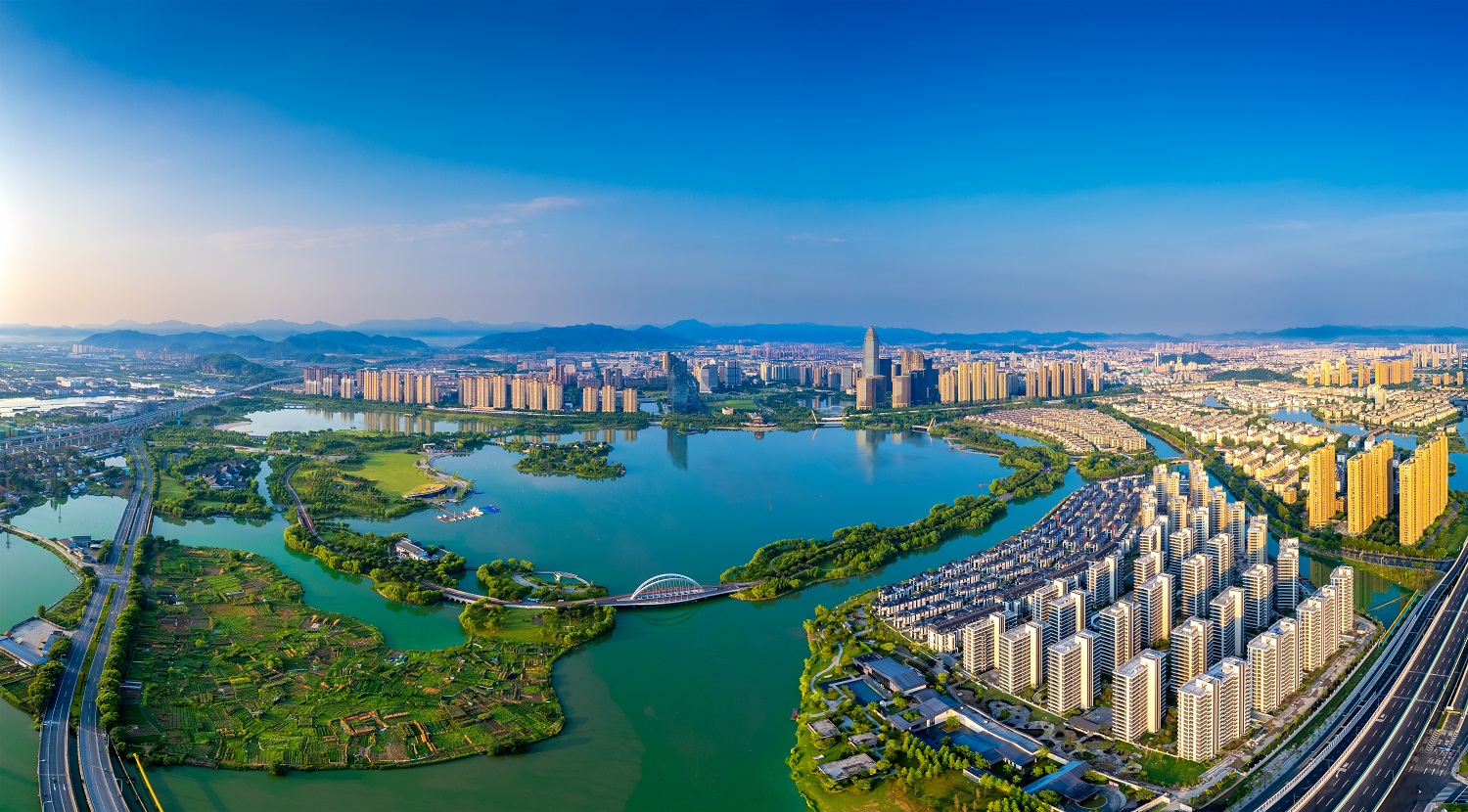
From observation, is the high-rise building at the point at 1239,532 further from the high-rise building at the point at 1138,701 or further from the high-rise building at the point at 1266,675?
the high-rise building at the point at 1138,701

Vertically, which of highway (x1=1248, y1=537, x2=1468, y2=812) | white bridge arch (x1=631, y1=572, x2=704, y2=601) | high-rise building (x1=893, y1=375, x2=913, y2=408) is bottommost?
highway (x1=1248, y1=537, x2=1468, y2=812)

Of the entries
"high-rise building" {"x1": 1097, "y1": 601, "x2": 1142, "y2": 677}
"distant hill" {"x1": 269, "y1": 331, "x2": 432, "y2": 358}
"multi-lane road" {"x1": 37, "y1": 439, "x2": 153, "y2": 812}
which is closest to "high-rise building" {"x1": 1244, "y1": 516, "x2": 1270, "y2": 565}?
"high-rise building" {"x1": 1097, "y1": 601, "x2": 1142, "y2": 677}

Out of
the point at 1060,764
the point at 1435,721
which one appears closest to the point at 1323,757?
the point at 1435,721

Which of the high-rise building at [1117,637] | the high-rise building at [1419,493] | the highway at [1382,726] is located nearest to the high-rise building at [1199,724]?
the highway at [1382,726]

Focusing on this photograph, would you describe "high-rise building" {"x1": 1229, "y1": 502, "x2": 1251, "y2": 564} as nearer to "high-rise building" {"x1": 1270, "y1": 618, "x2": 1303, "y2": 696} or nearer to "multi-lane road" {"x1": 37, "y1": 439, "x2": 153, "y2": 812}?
"high-rise building" {"x1": 1270, "y1": 618, "x2": 1303, "y2": 696}

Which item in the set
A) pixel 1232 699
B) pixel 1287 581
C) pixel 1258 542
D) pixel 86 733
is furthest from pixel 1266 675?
pixel 86 733

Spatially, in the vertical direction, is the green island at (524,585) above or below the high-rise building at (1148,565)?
below

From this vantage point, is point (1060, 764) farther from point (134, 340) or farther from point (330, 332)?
point (330, 332)
